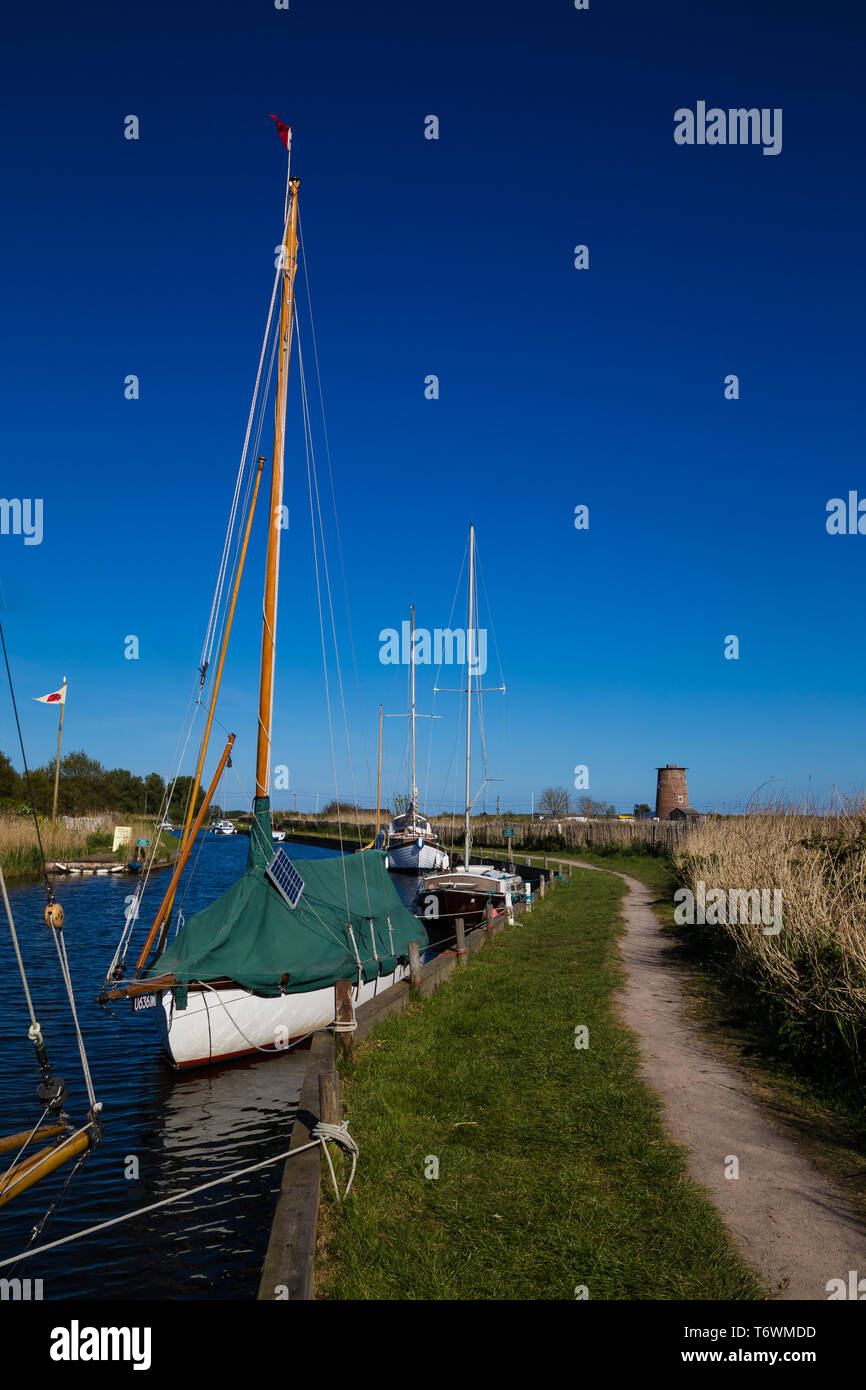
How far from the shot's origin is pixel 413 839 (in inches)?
2079

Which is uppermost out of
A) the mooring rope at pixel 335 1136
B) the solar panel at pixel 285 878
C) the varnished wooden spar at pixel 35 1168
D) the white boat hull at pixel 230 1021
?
the solar panel at pixel 285 878

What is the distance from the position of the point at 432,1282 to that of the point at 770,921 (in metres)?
9.94

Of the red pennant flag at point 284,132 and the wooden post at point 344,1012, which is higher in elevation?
the red pennant flag at point 284,132

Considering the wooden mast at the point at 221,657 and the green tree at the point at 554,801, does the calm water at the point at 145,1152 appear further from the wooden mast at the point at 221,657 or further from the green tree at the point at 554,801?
the green tree at the point at 554,801

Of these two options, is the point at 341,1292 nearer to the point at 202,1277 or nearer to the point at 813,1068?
the point at 202,1277

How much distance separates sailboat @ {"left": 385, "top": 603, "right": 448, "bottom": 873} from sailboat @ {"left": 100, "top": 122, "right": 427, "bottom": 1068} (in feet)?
104

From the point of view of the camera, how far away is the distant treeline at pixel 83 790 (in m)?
55.8

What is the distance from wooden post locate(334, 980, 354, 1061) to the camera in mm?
10078

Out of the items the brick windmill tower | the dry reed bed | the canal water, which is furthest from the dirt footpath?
the brick windmill tower

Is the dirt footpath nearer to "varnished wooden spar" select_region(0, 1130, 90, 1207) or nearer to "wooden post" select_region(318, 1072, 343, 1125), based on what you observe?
"wooden post" select_region(318, 1072, 343, 1125)

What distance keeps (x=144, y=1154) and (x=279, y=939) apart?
3787 mm

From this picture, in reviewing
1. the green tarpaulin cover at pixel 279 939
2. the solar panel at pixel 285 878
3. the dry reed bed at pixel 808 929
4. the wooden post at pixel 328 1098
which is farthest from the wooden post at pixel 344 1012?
the dry reed bed at pixel 808 929

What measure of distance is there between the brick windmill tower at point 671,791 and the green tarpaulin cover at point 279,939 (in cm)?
5742

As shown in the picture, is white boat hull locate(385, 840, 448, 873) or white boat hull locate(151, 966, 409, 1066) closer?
white boat hull locate(151, 966, 409, 1066)
